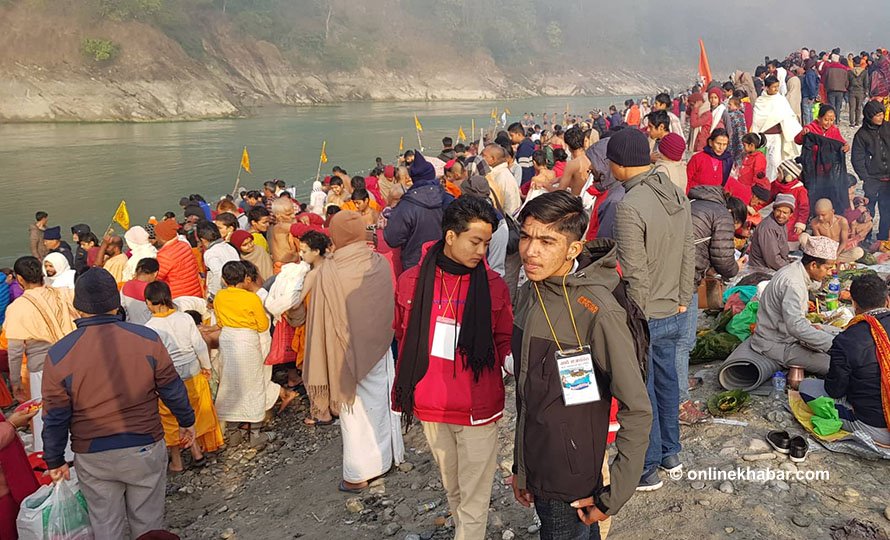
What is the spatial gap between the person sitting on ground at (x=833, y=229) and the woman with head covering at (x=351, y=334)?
4.78 metres

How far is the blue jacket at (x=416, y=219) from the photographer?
504cm

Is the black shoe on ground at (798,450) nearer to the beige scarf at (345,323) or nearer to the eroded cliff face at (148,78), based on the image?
the beige scarf at (345,323)

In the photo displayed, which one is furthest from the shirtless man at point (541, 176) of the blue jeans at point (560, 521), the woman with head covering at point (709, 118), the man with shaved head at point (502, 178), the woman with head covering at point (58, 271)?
the blue jeans at point (560, 521)

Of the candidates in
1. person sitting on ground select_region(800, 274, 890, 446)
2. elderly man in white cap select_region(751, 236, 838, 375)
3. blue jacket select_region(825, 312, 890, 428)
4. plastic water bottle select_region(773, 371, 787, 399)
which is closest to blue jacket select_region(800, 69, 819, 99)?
elderly man in white cap select_region(751, 236, 838, 375)

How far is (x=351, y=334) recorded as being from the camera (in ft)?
13.1

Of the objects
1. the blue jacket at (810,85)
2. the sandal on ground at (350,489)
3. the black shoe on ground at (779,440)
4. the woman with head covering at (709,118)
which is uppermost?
the blue jacket at (810,85)

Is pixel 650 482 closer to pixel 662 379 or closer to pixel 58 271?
pixel 662 379

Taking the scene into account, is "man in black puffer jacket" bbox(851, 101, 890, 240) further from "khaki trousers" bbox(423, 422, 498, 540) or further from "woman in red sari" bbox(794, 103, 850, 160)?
"khaki trousers" bbox(423, 422, 498, 540)

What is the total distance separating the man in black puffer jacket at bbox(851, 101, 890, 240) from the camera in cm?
754

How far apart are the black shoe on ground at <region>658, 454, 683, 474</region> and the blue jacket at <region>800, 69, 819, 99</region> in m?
12.9

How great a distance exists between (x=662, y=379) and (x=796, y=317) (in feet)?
5.01

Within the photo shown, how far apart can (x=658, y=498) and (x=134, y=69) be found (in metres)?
54.3

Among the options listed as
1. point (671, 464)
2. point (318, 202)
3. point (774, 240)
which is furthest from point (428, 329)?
point (318, 202)

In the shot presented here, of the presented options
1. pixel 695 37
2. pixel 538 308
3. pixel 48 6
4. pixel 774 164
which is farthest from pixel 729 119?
pixel 695 37
